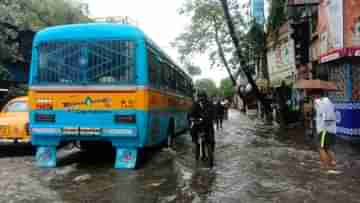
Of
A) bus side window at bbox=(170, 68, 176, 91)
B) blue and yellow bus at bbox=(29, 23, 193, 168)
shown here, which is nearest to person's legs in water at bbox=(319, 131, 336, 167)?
blue and yellow bus at bbox=(29, 23, 193, 168)

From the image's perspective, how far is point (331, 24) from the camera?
15453 millimetres

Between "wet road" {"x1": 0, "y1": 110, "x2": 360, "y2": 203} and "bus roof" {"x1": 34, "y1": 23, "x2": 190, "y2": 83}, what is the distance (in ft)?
9.84

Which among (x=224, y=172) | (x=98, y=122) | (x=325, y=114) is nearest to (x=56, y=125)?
(x=98, y=122)

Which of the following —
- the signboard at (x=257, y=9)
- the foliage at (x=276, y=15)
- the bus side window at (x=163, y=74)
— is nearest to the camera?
the bus side window at (x=163, y=74)

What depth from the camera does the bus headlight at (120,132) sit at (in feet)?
28.1

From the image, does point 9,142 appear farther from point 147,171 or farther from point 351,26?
point 351,26

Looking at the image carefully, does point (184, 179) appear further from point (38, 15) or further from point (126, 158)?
point (38, 15)

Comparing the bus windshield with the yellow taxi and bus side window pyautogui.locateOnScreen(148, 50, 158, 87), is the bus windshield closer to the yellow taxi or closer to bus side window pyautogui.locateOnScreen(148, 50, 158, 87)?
bus side window pyautogui.locateOnScreen(148, 50, 158, 87)

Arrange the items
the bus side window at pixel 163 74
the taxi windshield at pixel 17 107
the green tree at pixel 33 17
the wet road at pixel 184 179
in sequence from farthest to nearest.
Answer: the green tree at pixel 33 17
the taxi windshield at pixel 17 107
the bus side window at pixel 163 74
the wet road at pixel 184 179

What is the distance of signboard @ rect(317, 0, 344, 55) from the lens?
14.6 metres

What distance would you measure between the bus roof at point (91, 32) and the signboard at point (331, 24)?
860 centimetres

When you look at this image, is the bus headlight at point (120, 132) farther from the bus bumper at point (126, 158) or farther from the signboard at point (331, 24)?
the signboard at point (331, 24)

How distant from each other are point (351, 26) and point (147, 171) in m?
9.79

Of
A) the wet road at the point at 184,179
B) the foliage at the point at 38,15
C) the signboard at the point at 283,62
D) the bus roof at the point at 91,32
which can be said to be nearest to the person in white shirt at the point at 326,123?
the wet road at the point at 184,179
